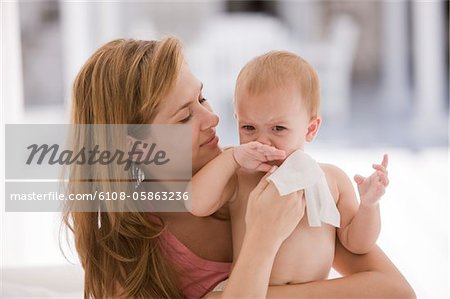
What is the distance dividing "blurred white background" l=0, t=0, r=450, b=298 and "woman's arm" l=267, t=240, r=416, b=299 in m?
1.59

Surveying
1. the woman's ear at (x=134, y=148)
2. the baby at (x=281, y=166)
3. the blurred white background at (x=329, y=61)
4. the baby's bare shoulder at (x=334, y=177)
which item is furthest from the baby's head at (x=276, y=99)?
the blurred white background at (x=329, y=61)

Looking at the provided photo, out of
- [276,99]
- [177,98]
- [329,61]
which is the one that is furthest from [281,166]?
[329,61]

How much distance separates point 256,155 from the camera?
1248 mm

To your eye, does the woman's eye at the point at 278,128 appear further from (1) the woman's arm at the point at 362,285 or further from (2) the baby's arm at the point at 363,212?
(1) the woman's arm at the point at 362,285

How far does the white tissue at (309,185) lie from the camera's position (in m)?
1.26

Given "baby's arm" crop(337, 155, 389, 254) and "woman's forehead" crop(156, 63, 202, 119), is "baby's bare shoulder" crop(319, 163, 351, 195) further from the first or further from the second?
"woman's forehead" crop(156, 63, 202, 119)

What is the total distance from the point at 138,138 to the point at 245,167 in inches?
9.2

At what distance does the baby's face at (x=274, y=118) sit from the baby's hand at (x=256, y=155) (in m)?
0.04

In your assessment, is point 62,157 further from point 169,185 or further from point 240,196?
point 240,196

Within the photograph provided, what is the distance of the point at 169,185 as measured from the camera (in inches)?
55.3

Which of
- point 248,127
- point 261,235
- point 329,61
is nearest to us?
point 261,235

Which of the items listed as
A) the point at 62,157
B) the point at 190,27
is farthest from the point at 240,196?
the point at 190,27

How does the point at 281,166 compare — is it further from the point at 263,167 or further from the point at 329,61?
the point at 329,61

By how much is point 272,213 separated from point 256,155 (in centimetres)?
11
